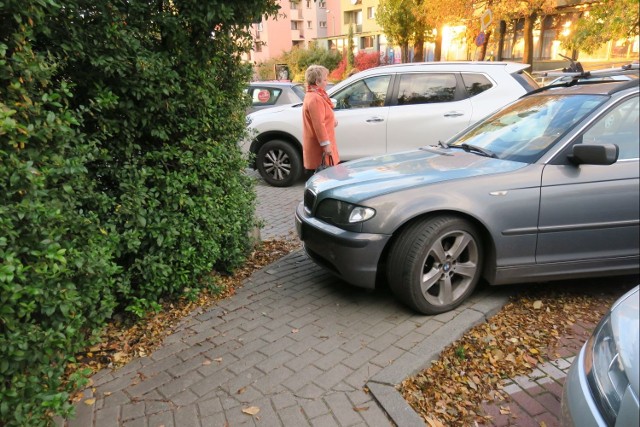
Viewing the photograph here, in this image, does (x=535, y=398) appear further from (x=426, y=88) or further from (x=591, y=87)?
(x=426, y=88)

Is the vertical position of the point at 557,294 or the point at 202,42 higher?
the point at 202,42

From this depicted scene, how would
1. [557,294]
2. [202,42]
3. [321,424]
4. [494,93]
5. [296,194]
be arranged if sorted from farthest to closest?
[296,194], [494,93], [557,294], [202,42], [321,424]

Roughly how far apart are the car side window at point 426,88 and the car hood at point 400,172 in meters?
3.30

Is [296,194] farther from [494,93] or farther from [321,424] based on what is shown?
[321,424]

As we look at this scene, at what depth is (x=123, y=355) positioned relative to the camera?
124 inches

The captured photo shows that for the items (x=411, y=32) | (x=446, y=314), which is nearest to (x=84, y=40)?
(x=446, y=314)

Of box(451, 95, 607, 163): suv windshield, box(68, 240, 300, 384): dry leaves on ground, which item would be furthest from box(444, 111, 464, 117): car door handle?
box(68, 240, 300, 384): dry leaves on ground

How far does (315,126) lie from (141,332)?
300 cm

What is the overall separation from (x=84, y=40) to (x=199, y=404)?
218cm

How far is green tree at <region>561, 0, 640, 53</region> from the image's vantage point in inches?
403

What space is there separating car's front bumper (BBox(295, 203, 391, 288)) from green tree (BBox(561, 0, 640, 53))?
29.7 ft

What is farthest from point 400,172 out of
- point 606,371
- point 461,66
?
point 461,66

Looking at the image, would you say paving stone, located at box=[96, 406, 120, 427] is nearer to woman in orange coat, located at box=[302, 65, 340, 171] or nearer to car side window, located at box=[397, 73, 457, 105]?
woman in orange coat, located at box=[302, 65, 340, 171]

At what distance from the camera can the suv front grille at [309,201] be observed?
386 centimetres
